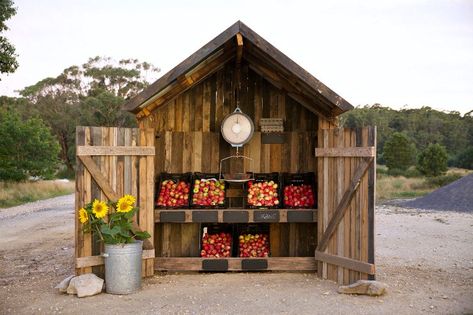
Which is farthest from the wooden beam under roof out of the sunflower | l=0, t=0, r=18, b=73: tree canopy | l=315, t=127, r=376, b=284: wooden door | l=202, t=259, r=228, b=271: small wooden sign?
l=0, t=0, r=18, b=73: tree canopy

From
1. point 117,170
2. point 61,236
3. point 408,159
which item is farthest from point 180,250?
point 408,159

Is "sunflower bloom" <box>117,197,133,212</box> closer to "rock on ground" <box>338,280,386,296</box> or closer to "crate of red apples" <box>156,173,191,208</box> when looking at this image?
"crate of red apples" <box>156,173,191,208</box>

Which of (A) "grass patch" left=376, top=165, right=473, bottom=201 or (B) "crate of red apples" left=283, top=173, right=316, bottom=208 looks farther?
(A) "grass patch" left=376, top=165, right=473, bottom=201

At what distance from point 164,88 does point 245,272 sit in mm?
3093

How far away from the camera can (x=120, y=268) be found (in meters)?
7.39

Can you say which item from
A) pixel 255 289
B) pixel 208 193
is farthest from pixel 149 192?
pixel 255 289

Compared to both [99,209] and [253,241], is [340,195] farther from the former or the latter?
[99,209]

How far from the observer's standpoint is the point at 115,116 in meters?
52.2

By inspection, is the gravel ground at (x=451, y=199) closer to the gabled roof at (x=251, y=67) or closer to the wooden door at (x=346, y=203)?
the wooden door at (x=346, y=203)

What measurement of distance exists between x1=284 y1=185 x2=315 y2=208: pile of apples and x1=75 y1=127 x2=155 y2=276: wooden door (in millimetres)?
2098

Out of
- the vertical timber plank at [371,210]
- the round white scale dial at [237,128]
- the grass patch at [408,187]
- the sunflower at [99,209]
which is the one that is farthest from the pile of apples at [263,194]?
the grass patch at [408,187]

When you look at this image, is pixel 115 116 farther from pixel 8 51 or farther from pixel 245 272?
pixel 245 272

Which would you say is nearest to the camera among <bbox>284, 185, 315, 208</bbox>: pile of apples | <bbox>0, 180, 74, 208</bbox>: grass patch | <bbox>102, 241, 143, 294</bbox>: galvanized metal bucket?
<bbox>102, 241, 143, 294</bbox>: galvanized metal bucket

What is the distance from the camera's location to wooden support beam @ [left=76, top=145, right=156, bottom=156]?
779cm
